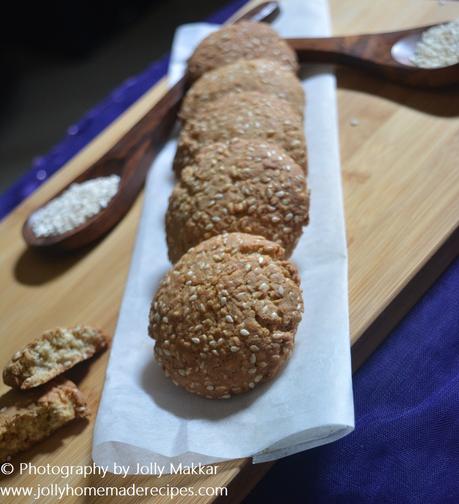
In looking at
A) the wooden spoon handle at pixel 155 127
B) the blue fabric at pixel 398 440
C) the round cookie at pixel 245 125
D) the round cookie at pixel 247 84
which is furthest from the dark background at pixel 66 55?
the blue fabric at pixel 398 440

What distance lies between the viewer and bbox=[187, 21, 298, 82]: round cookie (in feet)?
6.35

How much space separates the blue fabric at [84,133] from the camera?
2348 mm

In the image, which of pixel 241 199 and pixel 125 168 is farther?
pixel 125 168

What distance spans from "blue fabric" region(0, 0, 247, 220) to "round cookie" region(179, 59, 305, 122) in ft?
2.21

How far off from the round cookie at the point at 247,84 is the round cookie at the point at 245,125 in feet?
0.13

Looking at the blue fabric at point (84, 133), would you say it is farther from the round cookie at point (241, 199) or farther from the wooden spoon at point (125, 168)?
the round cookie at point (241, 199)

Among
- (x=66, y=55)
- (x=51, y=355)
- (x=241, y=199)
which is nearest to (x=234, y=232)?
(x=241, y=199)

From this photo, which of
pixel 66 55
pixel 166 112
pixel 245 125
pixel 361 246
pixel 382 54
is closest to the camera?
pixel 361 246

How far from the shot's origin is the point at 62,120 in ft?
14.3

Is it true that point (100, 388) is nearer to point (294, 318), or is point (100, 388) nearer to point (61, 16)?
point (294, 318)

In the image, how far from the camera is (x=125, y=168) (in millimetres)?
1887

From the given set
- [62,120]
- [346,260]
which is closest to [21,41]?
[62,120]

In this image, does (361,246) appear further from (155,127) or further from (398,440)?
(155,127)

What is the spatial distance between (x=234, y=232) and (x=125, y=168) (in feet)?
2.05
